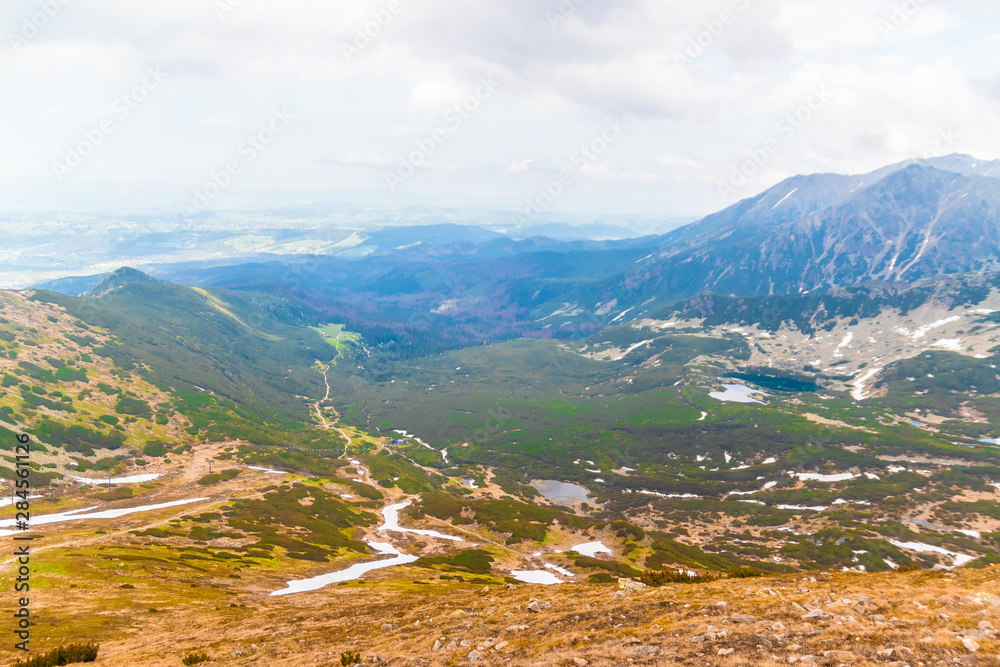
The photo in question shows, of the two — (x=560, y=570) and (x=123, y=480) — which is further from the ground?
(x=123, y=480)

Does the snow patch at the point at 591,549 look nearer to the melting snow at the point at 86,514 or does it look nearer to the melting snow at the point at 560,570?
the melting snow at the point at 560,570

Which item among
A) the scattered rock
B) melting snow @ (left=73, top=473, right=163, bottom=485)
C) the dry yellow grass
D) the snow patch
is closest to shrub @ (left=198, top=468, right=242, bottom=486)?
melting snow @ (left=73, top=473, right=163, bottom=485)

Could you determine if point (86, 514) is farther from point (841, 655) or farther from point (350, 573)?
point (841, 655)

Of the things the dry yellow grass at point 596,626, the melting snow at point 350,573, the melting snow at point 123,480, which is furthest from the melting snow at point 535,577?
the melting snow at point 123,480

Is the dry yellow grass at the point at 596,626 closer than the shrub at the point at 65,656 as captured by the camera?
Yes

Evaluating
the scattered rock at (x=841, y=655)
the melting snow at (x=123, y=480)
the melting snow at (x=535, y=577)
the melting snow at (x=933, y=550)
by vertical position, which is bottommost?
the melting snow at (x=933, y=550)

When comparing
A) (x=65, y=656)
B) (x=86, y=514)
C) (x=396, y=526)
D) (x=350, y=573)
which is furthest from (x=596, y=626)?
(x=86, y=514)

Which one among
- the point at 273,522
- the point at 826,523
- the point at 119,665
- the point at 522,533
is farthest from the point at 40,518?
the point at 826,523

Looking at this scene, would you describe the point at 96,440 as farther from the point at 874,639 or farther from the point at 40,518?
the point at 874,639
